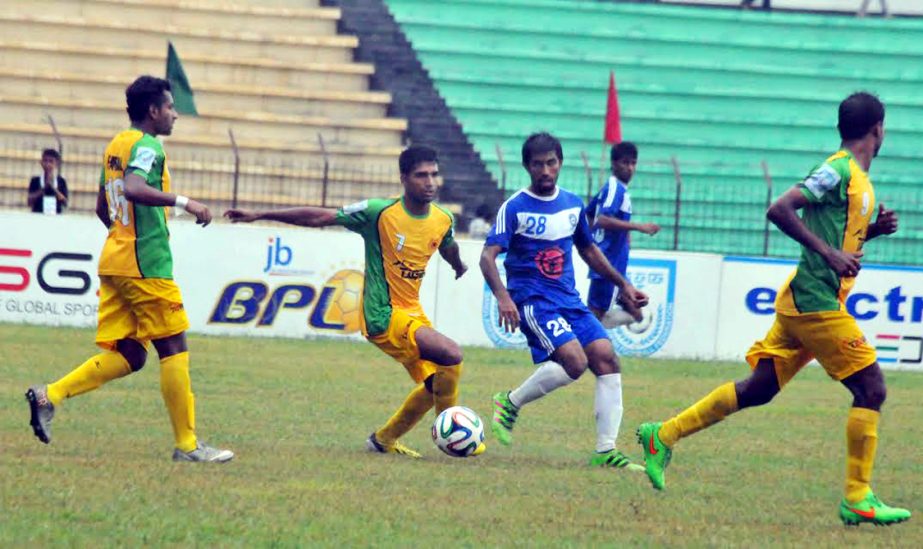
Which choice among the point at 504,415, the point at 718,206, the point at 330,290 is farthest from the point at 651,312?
the point at 504,415

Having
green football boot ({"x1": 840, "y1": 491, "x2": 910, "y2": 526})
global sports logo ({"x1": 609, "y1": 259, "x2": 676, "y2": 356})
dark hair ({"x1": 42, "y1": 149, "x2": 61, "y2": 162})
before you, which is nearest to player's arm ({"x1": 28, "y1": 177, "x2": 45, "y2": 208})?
dark hair ({"x1": 42, "y1": 149, "x2": 61, "y2": 162})

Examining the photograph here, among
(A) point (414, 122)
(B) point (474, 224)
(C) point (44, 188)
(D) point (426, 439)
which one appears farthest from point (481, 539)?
(A) point (414, 122)

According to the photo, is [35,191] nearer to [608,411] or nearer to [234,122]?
[234,122]

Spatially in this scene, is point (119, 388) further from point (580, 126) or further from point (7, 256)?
point (580, 126)

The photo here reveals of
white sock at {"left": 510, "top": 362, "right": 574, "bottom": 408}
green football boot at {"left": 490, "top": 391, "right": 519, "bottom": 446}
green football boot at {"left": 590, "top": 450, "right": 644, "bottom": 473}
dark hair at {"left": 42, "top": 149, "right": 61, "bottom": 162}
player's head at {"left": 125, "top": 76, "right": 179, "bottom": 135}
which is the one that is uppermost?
player's head at {"left": 125, "top": 76, "right": 179, "bottom": 135}

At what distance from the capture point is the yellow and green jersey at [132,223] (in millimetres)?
8438

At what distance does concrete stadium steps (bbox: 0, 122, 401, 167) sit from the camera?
24.3 metres

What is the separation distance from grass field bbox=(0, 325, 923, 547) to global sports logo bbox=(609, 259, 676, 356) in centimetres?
442

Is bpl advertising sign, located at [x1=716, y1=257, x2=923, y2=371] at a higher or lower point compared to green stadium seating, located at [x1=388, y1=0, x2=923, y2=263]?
lower

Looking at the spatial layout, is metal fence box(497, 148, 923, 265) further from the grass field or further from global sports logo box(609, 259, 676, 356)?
the grass field

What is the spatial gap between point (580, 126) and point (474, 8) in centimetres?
311

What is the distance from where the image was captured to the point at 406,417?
9.52 metres

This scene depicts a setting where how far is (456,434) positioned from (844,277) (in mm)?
2592

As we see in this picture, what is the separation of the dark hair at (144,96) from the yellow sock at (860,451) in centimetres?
395
